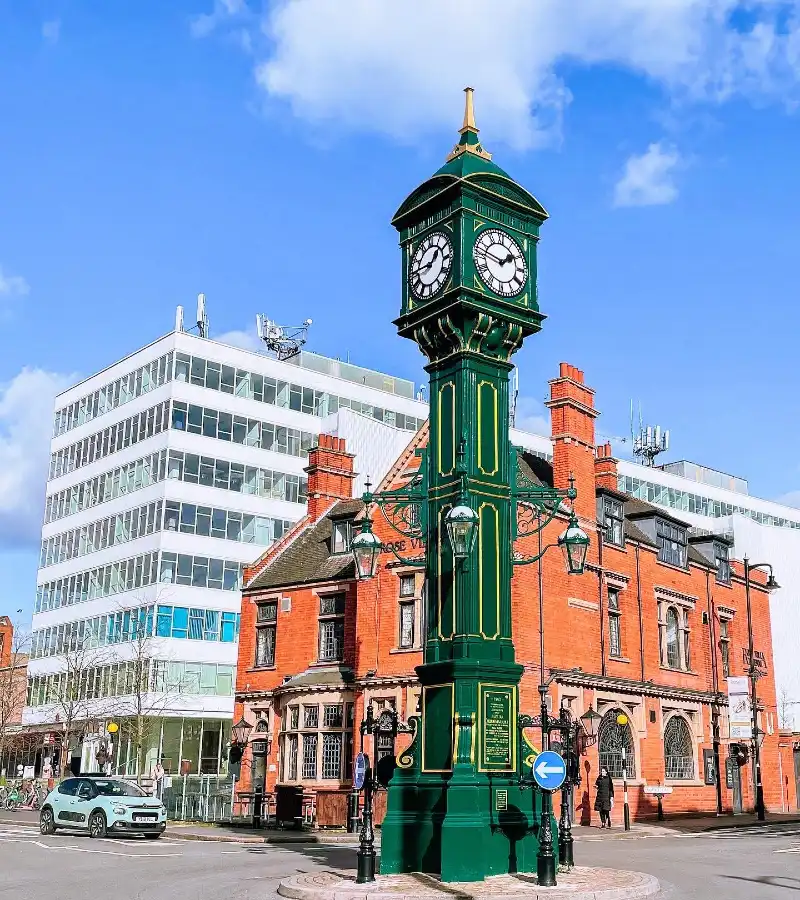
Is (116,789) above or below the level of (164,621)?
below

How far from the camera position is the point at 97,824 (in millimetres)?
26734

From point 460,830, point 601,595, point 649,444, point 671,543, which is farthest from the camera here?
point 649,444

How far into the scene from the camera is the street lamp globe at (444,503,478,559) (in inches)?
603

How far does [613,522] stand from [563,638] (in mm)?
5697

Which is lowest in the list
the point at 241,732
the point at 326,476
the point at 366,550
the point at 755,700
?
the point at 241,732

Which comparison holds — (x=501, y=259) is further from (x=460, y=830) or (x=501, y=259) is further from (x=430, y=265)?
(x=460, y=830)

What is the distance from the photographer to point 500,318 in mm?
17391

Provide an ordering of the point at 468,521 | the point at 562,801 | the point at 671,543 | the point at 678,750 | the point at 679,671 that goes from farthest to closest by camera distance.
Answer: the point at 671,543 < the point at 679,671 < the point at 678,750 < the point at 562,801 < the point at 468,521

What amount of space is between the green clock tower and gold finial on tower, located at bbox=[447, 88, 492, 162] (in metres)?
0.03

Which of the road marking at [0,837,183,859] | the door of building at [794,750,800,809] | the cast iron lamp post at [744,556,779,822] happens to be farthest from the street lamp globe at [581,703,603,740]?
the door of building at [794,750,800,809]

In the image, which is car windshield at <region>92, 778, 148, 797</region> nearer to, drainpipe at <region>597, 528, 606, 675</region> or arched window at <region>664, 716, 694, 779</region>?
drainpipe at <region>597, 528, 606, 675</region>

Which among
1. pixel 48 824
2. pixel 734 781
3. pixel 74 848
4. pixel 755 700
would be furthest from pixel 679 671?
pixel 74 848

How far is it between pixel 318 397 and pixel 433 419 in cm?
4435

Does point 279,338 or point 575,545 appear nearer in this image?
point 575,545
